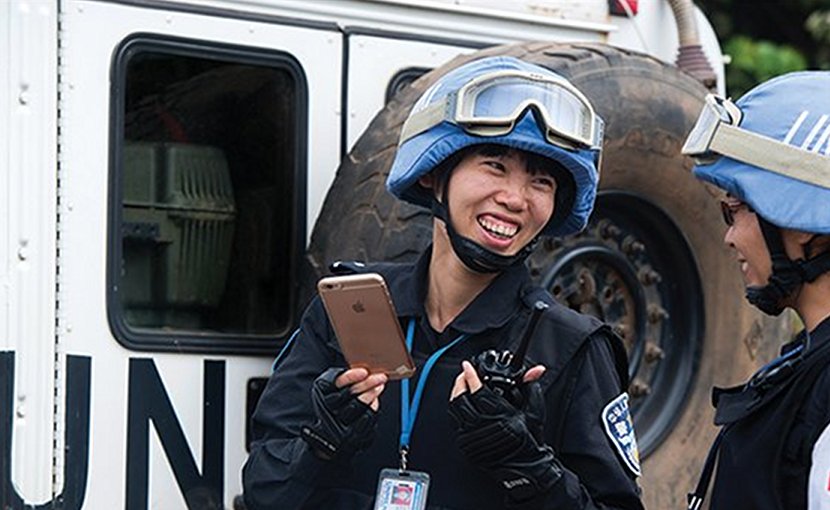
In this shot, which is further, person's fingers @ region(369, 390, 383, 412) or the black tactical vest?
person's fingers @ region(369, 390, 383, 412)

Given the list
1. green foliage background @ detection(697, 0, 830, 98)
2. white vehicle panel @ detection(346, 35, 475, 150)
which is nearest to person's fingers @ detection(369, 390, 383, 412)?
white vehicle panel @ detection(346, 35, 475, 150)

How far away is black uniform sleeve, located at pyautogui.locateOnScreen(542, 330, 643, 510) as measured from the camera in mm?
3307

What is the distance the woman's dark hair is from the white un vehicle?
2.07 ft

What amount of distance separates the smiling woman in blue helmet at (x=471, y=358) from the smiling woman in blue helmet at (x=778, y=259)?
0.27 metres

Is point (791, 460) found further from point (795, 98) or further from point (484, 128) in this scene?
point (484, 128)

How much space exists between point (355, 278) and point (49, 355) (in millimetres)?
999

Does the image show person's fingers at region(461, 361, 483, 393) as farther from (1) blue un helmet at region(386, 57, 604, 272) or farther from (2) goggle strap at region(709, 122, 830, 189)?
(2) goggle strap at region(709, 122, 830, 189)

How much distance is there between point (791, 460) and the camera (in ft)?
9.71

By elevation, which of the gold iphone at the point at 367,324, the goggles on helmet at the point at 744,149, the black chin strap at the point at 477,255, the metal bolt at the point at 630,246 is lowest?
the gold iphone at the point at 367,324

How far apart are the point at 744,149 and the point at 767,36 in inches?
417

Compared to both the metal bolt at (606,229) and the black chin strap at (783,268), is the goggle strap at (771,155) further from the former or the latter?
the metal bolt at (606,229)

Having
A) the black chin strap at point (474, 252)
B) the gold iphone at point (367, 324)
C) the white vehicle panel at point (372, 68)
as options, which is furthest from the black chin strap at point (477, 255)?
the white vehicle panel at point (372, 68)

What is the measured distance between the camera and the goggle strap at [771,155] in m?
3.07

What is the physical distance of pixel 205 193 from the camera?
A: 168 inches
